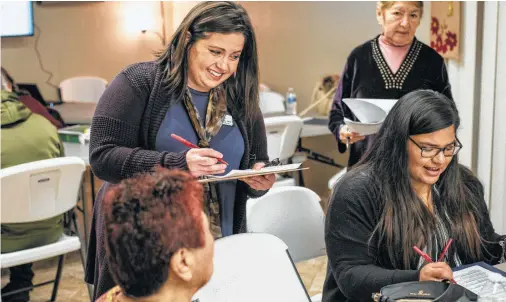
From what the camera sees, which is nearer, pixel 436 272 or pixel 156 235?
pixel 156 235

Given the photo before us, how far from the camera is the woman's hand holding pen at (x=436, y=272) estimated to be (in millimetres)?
1646

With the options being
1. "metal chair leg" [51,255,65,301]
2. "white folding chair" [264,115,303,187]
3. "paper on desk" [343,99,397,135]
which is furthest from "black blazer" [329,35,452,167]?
"metal chair leg" [51,255,65,301]

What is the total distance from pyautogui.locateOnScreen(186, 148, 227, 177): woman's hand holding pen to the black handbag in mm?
586

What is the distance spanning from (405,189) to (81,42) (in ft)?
17.7

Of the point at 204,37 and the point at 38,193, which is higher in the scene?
the point at 204,37

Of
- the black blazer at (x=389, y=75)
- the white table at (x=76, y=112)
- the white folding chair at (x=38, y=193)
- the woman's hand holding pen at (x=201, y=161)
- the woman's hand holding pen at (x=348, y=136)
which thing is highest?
the black blazer at (x=389, y=75)

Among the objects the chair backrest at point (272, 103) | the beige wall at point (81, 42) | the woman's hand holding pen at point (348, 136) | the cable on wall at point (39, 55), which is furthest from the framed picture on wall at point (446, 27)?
the cable on wall at point (39, 55)

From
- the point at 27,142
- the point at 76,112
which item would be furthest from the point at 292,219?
the point at 76,112

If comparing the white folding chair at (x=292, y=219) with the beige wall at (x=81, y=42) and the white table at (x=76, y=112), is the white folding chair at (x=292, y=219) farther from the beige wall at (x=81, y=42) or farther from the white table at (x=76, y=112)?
the beige wall at (x=81, y=42)

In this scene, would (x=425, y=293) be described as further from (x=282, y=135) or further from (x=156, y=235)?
(x=282, y=135)

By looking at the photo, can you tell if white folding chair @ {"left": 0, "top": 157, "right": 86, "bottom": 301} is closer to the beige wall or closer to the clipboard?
the clipboard

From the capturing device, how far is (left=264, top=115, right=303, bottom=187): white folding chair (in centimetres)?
388

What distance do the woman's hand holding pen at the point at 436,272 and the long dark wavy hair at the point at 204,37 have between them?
784mm

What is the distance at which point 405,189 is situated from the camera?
193 cm
